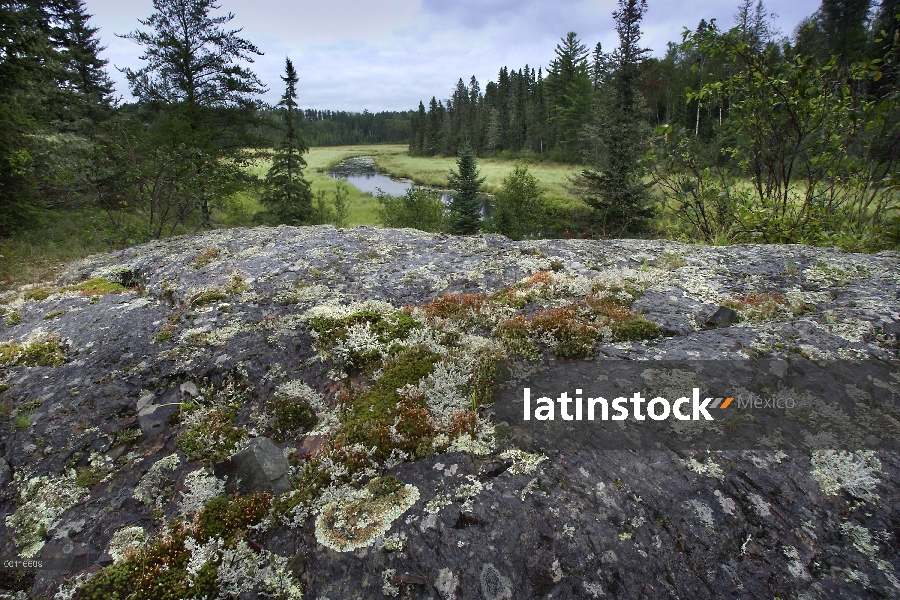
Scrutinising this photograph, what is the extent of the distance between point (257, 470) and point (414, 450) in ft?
2.86

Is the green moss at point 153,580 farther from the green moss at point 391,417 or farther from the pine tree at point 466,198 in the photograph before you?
the pine tree at point 466,198

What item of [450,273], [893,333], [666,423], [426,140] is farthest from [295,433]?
[426,140]

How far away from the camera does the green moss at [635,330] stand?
10.4 feet

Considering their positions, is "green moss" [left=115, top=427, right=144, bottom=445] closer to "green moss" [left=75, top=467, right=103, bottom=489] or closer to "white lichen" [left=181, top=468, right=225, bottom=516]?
"green moss" [left=75, top=467, right=103, bottom=489]

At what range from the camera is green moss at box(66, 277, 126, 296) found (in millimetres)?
4566

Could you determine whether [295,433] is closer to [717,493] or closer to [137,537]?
[137,537]

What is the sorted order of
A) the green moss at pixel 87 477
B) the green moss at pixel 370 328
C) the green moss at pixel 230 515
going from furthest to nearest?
the green moss at pixel 370 328 < the green moss at pixel 87 477 < the green moss at pixel 230 515

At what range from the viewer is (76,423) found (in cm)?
264

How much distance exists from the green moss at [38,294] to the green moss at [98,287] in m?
0.20

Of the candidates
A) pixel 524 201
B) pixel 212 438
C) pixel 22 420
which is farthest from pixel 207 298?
pixel 524 201

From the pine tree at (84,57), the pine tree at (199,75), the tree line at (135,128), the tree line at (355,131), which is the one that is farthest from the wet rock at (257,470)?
the tree line at (355,131)

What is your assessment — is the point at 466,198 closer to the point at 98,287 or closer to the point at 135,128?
the point at 135,128

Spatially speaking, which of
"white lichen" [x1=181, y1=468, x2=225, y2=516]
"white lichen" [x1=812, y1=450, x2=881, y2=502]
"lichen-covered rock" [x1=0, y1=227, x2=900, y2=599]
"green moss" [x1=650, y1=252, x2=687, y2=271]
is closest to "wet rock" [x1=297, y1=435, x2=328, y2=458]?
"lichen-covered rock" [x1=0, y1=227, x2=900, y2=599]

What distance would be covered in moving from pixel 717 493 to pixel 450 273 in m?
3.20
